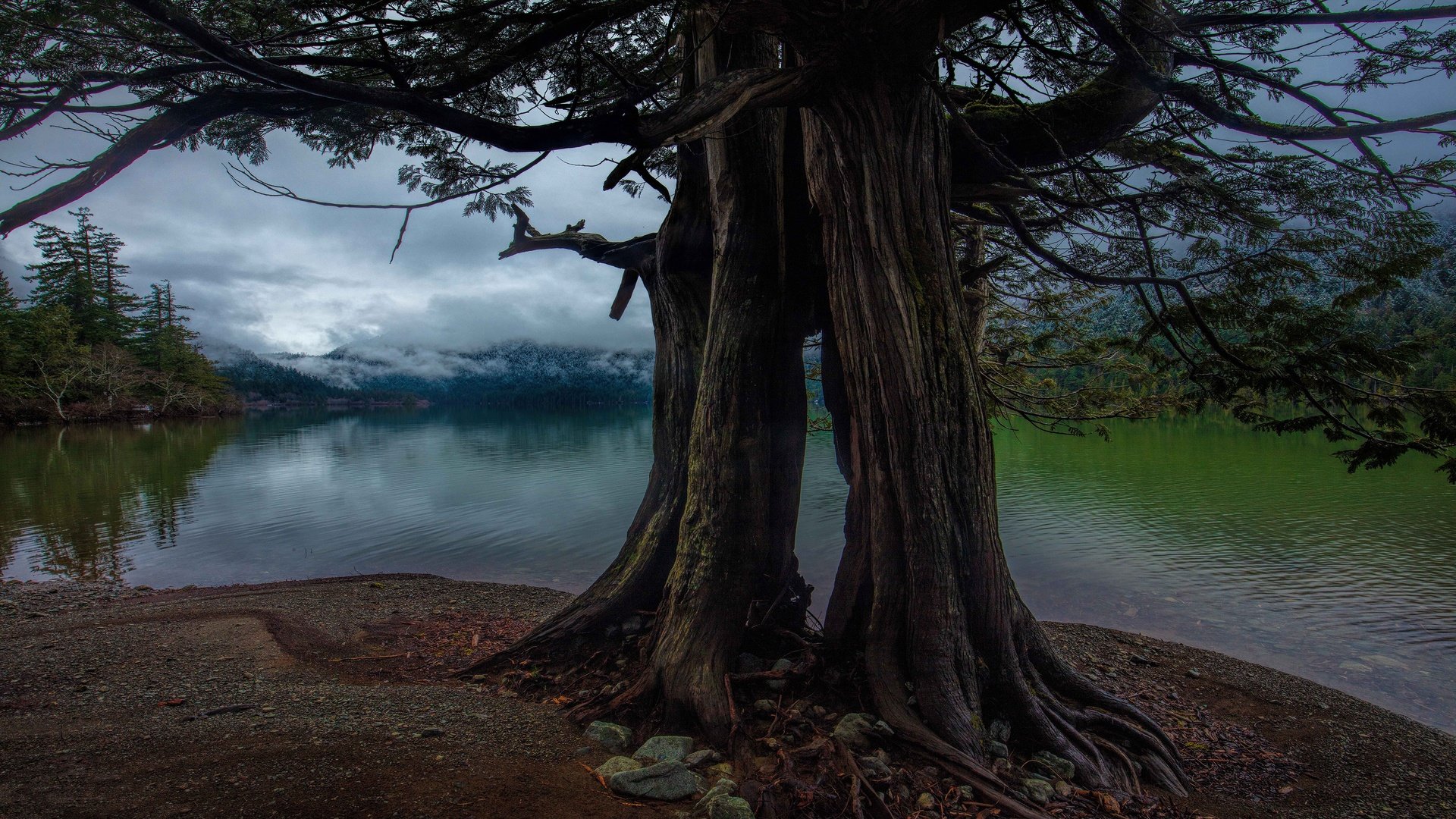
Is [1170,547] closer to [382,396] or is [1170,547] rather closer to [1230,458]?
[1230,458]

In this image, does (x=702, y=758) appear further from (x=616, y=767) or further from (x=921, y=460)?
(x=921, y=460)

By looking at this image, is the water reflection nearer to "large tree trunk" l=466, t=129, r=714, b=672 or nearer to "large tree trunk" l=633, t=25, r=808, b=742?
"large tree trunk" l=466, t=129, r=714, b=672

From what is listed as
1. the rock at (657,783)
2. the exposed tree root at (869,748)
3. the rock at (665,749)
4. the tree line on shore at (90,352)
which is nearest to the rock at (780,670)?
the exposed tree root at (869,748)

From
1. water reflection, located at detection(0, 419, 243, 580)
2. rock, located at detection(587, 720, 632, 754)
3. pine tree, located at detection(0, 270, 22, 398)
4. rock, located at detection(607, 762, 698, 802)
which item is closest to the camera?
rock, located at detection(607, 762, 698, 802)

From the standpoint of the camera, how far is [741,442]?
4070mm

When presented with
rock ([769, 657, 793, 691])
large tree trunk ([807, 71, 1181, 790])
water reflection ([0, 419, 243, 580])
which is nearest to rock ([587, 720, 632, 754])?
rock ([769, 657, 793, 691])

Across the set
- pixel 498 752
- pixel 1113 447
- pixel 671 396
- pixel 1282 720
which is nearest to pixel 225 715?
pixel 498 752

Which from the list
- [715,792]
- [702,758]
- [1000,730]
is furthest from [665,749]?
[1000,730]

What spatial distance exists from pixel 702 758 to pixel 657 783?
0.37 metres

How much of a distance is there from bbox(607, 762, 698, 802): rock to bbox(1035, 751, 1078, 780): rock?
5.83 ft

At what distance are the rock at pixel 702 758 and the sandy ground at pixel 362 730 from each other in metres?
0.42

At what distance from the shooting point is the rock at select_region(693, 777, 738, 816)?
8.63 ft

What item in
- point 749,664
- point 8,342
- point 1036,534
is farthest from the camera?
point 8,342

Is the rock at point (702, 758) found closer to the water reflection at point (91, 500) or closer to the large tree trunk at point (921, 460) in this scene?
the large tree trunk at point (921, 460)
